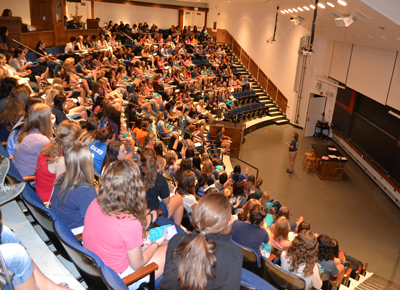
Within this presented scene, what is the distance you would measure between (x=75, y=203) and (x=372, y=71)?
968cm

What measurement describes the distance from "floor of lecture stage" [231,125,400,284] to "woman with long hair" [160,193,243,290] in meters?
5.80

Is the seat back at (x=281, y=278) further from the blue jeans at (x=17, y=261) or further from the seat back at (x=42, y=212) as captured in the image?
the blue jeans at (x=17, y=261)

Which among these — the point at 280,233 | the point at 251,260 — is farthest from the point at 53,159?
the point at 280,233

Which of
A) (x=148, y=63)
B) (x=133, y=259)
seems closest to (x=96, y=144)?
(x=133, y=259)

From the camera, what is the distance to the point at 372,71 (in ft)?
31.6

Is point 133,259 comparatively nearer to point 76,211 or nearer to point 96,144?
point 76,211

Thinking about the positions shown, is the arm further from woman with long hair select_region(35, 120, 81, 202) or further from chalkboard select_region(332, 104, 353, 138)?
chalkboard select_region(332, 104, 353, 138)

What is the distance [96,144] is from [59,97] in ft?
4.27

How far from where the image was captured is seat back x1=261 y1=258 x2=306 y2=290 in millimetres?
2998

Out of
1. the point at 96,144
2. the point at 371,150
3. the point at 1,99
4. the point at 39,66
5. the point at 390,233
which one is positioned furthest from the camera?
the point at 371,150

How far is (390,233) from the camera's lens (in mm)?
7555

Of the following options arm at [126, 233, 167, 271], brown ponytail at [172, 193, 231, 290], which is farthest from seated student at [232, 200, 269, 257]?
brown ponytail at [172, 193, 231, 290]

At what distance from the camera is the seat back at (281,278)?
3.00 m

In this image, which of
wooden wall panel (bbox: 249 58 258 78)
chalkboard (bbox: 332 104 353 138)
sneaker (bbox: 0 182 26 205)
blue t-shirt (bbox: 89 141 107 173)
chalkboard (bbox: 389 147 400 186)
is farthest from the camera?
wooden wall panel (bbox: 249 58 258 78)
